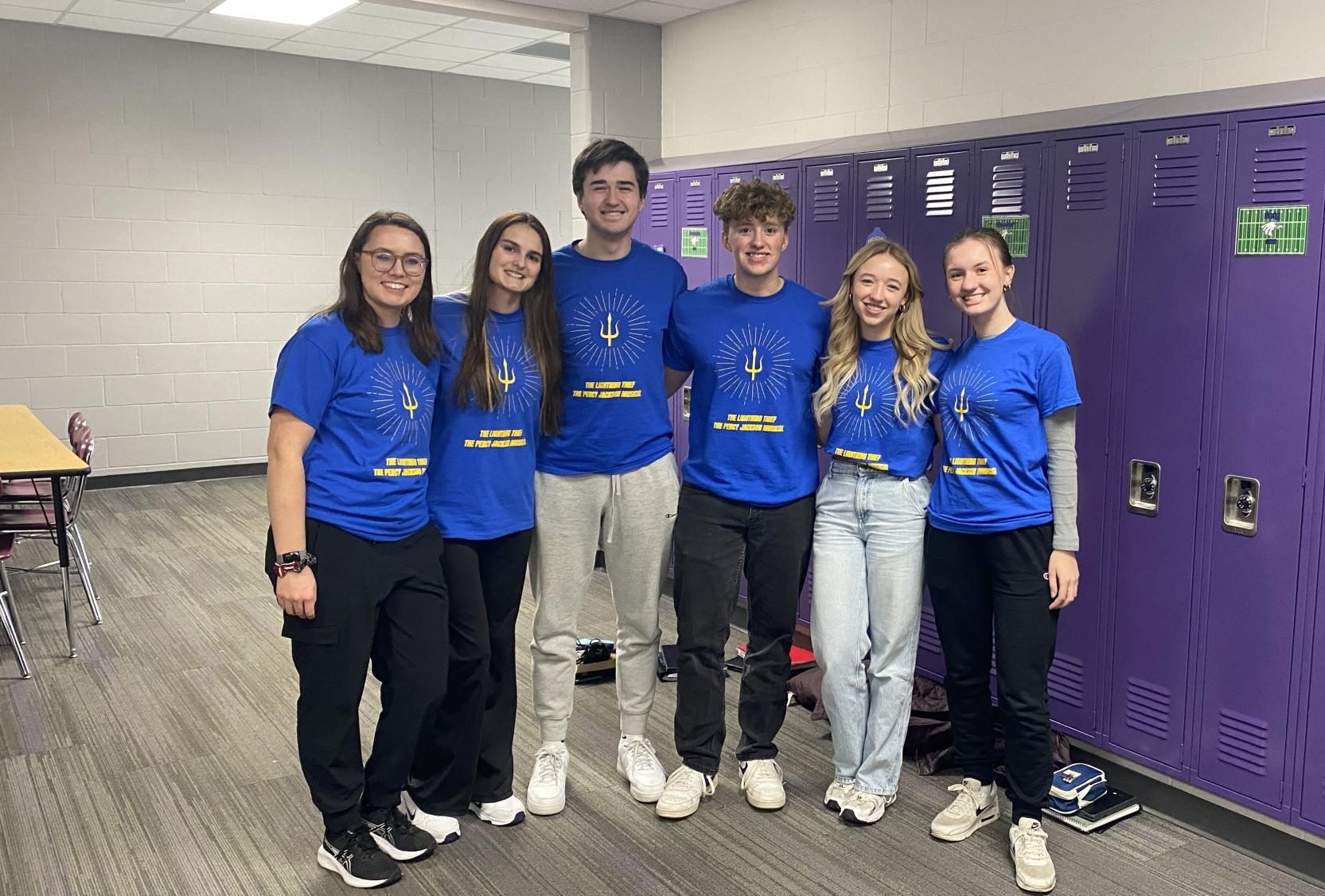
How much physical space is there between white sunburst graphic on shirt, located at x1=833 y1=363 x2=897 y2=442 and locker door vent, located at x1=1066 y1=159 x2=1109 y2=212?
2.79 ft

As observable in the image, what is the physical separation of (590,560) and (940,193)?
1.73 meters

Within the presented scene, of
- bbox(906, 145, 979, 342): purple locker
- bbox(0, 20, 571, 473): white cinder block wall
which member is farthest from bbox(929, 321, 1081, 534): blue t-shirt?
bbox(0, 20, 571, 473): white cinder block wall

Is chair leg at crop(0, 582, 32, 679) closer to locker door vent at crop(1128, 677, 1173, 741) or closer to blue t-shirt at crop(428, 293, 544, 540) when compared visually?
blue t-shirt at crop(428, 293, 544, 540)

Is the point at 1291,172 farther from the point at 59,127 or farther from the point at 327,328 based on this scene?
the point at 59,127

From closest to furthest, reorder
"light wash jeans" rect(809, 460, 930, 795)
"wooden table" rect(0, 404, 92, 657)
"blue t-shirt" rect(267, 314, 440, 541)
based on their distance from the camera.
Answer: "blue t-shirt" rect(267, 314, 440, 541)
"light wash jeans" rect(809, 460, 930, 795)
"wooden table" rect(0, 404, 92, 657)

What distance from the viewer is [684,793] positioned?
299cm

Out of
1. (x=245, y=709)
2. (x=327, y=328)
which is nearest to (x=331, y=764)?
(x=327, y=328)

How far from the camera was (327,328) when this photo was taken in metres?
2.44

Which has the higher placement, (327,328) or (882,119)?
(882,119)

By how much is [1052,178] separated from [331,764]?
2535 mm

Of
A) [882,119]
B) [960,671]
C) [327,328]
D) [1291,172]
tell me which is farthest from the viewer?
[882,119]

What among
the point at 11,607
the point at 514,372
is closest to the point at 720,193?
the point at 514,372

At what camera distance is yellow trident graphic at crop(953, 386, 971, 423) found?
8.91 ft

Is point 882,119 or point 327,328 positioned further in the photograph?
point 882,119
